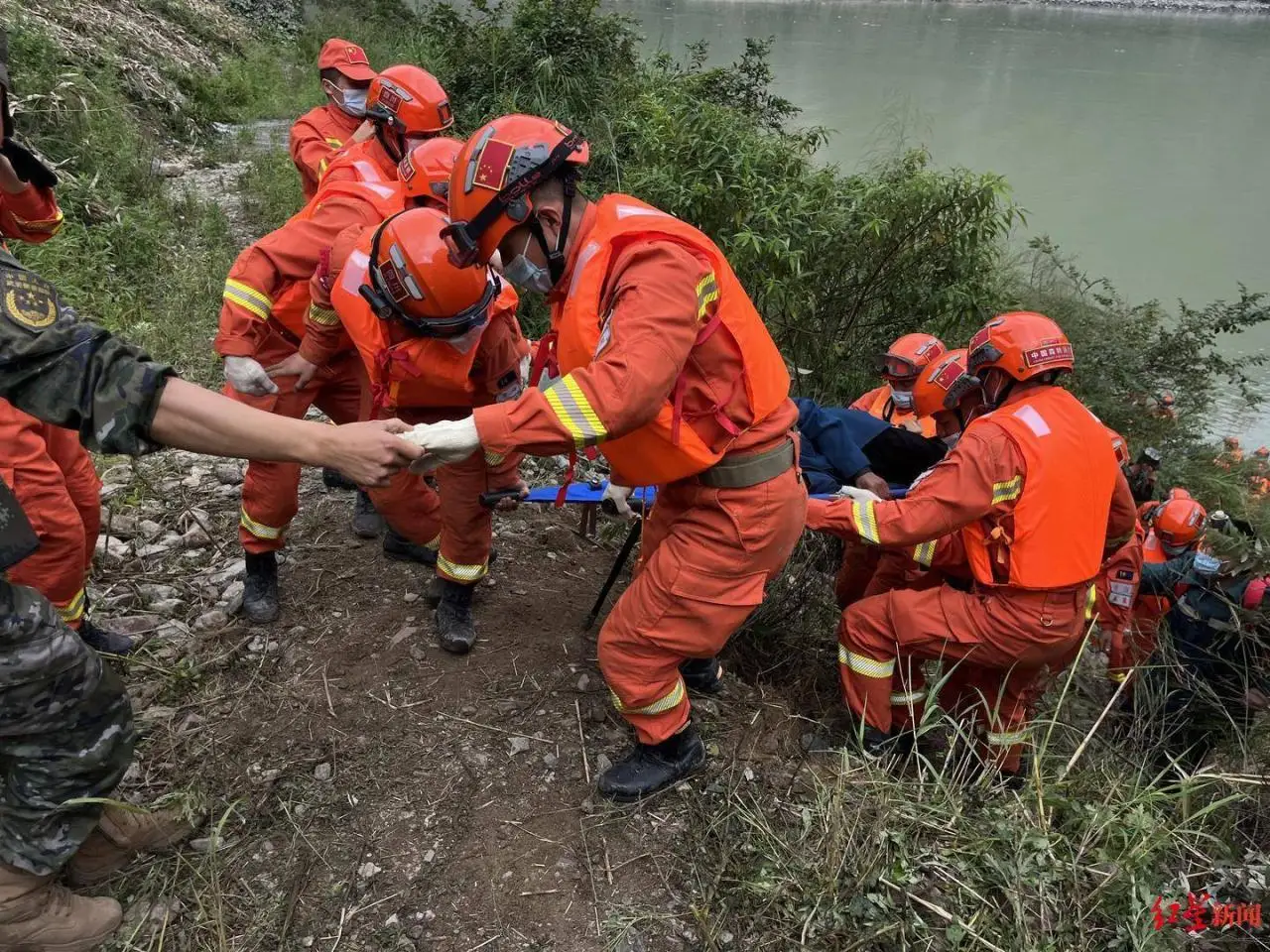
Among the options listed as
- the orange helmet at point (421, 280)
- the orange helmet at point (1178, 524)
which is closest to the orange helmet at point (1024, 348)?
the orange helmet at point (421, 280)

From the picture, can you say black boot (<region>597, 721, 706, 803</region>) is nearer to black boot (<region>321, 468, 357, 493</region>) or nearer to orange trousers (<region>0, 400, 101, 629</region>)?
orange trousers (<region>0, 400, 101, 629</region>)

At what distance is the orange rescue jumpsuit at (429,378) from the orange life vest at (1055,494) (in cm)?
197

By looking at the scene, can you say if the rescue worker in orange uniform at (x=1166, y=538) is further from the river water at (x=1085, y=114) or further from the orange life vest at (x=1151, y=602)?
the river water at (x=1085, y=114)

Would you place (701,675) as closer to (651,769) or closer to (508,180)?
(651,769)

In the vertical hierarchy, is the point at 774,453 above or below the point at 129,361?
below

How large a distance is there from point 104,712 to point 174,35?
13731mm

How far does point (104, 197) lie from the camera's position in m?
6.98

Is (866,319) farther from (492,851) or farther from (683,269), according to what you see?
(492,851)

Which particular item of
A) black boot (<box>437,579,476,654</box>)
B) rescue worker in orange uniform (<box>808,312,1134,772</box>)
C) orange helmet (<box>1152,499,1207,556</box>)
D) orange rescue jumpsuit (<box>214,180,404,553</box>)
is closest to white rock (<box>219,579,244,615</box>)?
orange rescue jumpsuit (<box>214,180,404,553</box>)

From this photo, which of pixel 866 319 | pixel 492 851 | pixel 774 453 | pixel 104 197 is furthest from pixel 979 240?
pixel 104 197

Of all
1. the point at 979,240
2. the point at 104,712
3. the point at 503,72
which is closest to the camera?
the point at 104,712

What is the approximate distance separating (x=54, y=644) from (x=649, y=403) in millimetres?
1500

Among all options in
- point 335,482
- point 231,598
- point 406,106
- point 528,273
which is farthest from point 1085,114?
point 231,598

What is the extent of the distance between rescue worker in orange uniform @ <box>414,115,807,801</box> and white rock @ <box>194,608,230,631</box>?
68.0 inches
